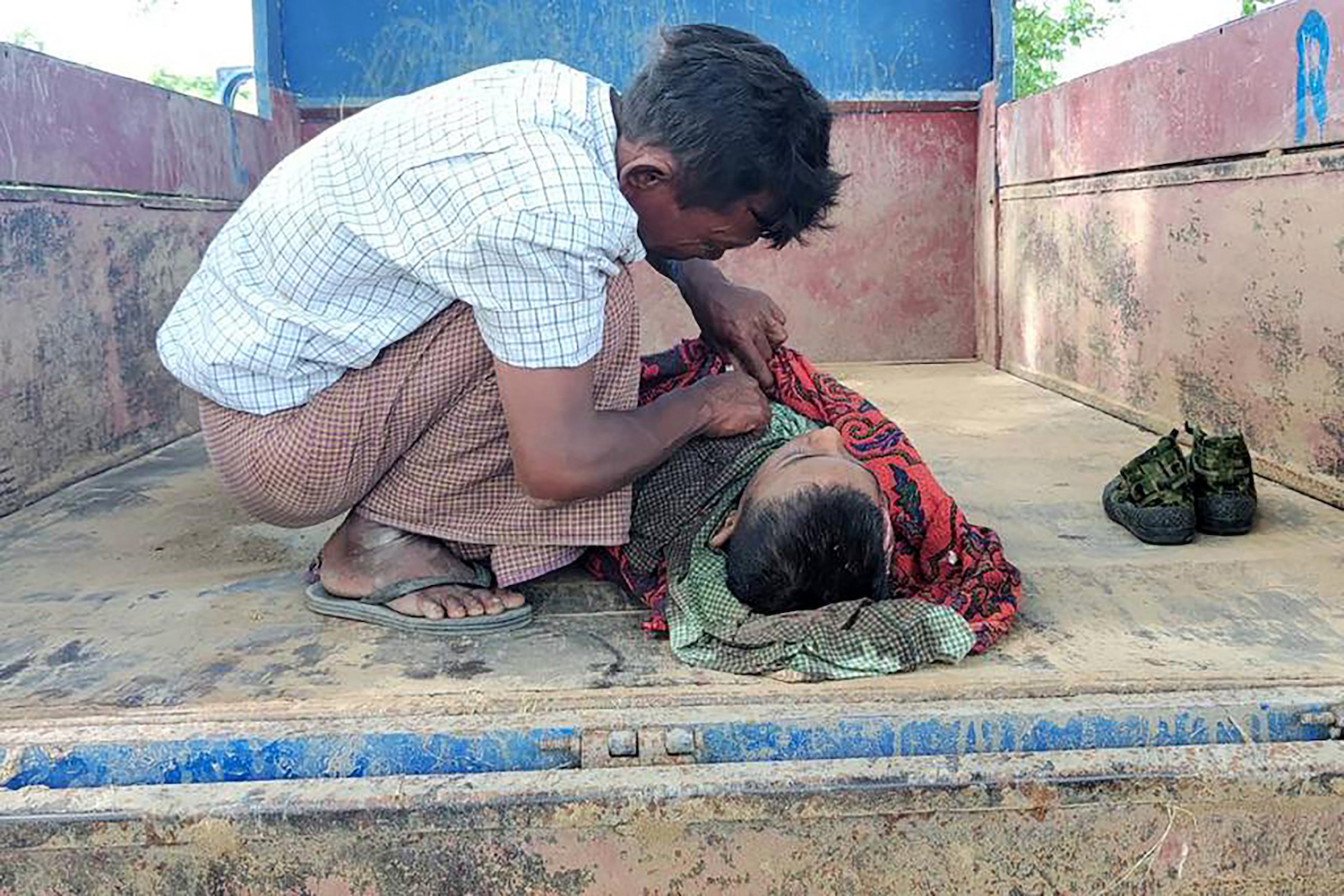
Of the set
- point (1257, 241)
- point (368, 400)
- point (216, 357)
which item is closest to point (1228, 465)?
point (1257, 241)

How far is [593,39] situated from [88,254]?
2.44 meters

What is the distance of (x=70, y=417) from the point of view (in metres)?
3.00

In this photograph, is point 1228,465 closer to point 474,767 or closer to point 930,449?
point 930,449

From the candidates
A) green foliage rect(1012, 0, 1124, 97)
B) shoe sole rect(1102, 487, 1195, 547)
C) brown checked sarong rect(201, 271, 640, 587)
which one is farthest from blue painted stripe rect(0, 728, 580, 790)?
green foliage rect(1012, 0, 1124, 97)

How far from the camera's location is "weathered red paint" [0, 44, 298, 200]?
279 cm

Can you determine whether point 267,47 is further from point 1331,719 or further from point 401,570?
point 1331,719

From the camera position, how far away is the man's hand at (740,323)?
2279 mm

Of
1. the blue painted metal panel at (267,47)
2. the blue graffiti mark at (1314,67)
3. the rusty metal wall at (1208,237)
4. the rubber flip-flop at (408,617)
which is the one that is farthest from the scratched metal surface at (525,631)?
the blue painted metal panel at (267,47)

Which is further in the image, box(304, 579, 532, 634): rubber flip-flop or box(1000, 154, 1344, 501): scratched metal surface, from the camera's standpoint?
box(1000, 154, 1344, 501): scratched metal surface

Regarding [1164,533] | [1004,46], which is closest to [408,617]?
[1164,533]

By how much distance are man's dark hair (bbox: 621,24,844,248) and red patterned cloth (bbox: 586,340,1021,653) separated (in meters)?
0.52

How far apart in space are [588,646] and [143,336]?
2.18 meters

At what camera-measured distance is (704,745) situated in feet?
4.71

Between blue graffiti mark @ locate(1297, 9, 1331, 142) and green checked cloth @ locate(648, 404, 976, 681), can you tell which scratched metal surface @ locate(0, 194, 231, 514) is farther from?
blue graffiti mark @ locate(1297, 9, 1331, 142)
